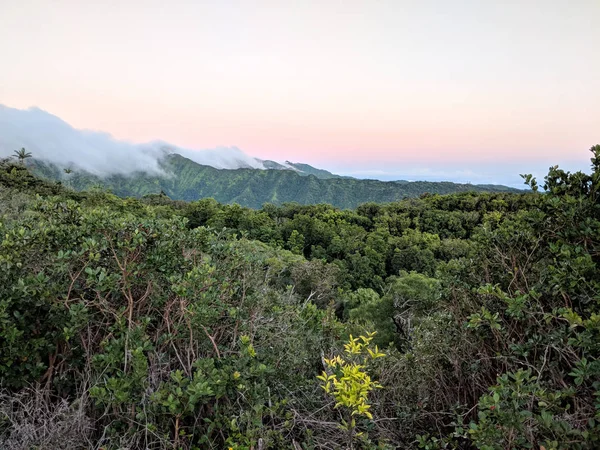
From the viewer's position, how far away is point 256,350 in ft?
8.82

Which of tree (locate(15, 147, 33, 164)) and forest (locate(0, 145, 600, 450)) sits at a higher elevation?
tree (locate(15, 147, 33, 164))

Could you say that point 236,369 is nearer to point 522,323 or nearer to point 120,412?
point 120,412

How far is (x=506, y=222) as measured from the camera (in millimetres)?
3039

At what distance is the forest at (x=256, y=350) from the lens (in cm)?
190

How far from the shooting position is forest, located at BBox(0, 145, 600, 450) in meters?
1.90

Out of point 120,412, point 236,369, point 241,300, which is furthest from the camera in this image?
point 241,300

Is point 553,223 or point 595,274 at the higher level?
point 553,223

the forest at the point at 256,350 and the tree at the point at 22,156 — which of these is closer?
the forest at the point at 256,350

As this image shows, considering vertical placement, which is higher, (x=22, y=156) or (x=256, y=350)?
(x=22, y=156)

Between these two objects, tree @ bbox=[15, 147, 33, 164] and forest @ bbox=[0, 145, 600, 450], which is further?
tree @ bbox=[15, 147, 33, 164]

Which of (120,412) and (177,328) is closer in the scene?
(120,412)

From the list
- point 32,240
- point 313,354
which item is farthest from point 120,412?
point 313,354

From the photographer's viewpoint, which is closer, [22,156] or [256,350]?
[256,350]

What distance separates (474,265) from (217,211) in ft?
141
